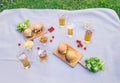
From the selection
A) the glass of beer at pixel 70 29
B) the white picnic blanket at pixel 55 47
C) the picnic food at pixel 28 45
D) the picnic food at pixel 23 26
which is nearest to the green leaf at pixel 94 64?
the white picnic blanket at pixel 55 47

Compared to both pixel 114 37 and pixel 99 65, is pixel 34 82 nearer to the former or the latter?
pixel 99 65

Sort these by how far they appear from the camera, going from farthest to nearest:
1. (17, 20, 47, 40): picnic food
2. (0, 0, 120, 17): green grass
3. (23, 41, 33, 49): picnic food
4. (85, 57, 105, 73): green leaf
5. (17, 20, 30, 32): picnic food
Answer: (0, 0, 120, 17): green grass
(17, 20, 30, 32): picnic food
(17, 20, 47, 40): picnic food
(23, 41, 33, 49): picnic food
(85, 57, 105, 73): green leaf

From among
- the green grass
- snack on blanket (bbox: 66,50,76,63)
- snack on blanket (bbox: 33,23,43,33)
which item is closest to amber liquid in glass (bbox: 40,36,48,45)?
snack on blanket (bbox: 33,23,43,33)

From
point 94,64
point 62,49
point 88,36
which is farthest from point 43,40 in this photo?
point 94,64

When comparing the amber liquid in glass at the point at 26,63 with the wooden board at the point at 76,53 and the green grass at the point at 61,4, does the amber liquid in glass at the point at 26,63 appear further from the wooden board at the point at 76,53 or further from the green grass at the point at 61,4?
the green grass at the point at 61,4

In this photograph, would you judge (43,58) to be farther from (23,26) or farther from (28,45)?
(23,26)

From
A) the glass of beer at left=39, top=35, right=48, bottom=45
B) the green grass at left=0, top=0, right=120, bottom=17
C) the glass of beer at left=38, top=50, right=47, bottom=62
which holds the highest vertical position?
the green grass at left=0, top=0, right=120, bottom=17

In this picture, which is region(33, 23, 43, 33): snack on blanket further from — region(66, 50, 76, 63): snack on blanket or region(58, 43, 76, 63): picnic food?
region(66, 50, 76, 63): snack on blanket
